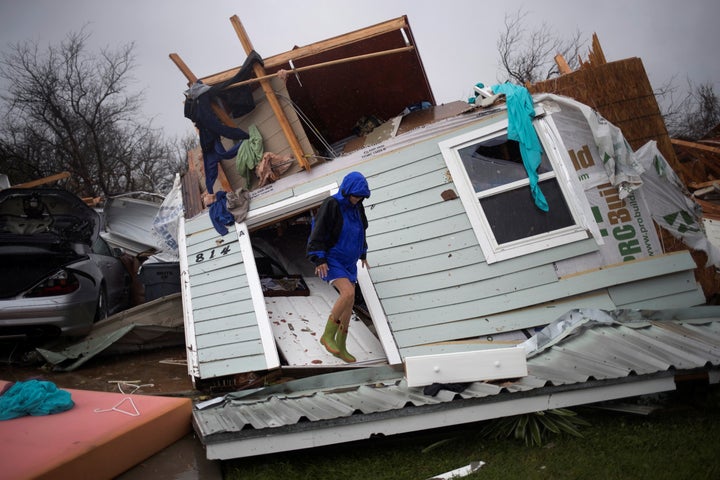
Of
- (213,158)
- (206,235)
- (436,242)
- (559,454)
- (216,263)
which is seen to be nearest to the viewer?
(559,454)

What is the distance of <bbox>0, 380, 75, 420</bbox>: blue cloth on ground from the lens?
11.7 feet

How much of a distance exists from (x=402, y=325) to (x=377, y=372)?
0.77 metres

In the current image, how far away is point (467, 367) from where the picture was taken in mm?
3318

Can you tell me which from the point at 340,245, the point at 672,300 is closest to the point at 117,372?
the point at 340,245

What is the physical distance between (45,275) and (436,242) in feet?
15.2

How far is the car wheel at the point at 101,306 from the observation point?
6.71 metres

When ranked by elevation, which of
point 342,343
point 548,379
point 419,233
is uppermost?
point 419,233

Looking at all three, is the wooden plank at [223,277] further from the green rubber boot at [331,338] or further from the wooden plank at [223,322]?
the green rubber boot at [331,338]

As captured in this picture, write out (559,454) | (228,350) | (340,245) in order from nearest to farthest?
(559,454), (340,245), (228,350)

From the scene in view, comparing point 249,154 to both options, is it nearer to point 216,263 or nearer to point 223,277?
point 216,263

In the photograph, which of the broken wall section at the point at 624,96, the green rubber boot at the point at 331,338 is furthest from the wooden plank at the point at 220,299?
the broken wall section at the point at 624,96

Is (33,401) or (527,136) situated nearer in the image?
(33,401)

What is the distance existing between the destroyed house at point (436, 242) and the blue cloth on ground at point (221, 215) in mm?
56

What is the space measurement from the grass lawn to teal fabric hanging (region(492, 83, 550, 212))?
2013mm
